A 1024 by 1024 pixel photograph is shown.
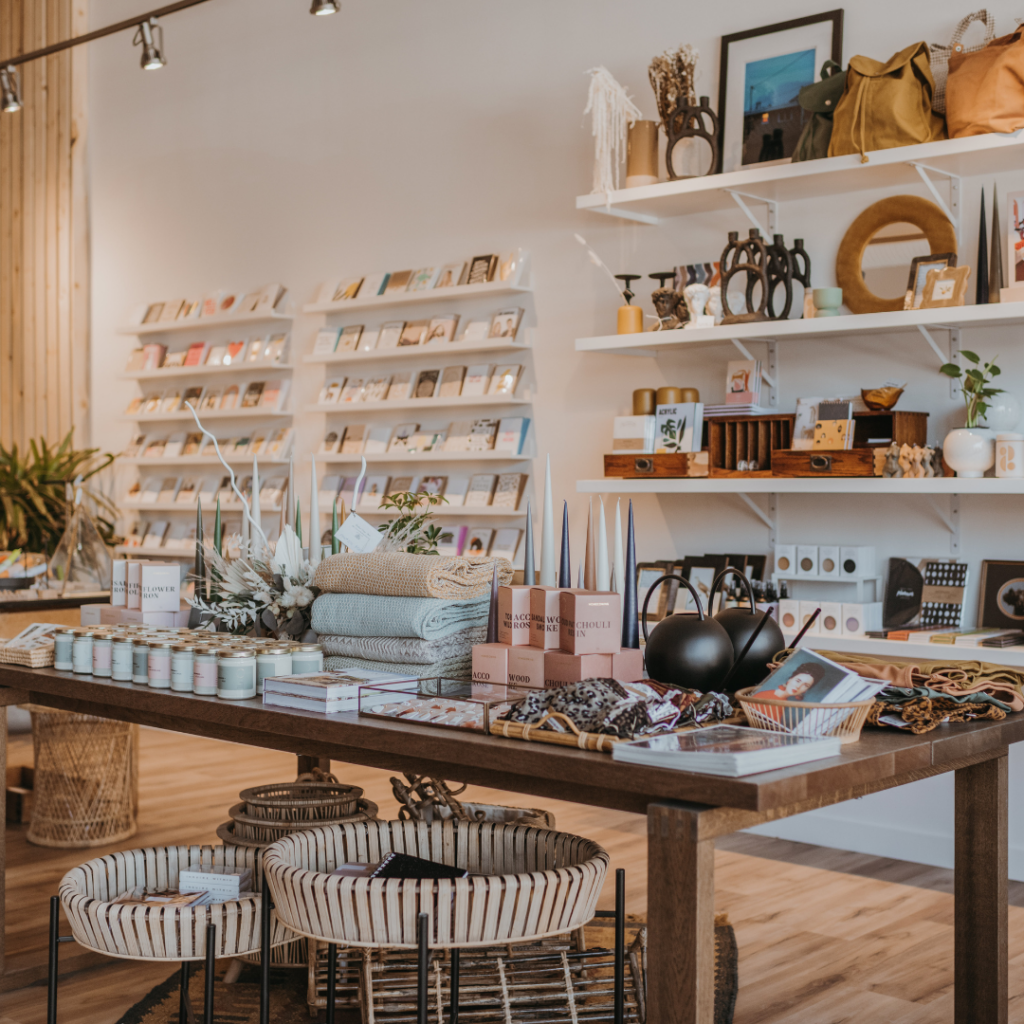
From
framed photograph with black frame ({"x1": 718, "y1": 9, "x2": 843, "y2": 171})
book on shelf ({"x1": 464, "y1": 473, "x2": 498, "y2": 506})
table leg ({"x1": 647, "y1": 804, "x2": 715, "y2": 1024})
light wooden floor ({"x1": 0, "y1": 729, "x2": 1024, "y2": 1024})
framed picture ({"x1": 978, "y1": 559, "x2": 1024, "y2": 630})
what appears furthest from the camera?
book on shelf ({"x1": 464, "y1": 473, "x2": 498, "y2": 506})

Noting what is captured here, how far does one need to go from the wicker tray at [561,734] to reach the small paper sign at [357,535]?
0.92 metres

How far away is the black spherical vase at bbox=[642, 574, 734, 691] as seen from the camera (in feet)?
6.48

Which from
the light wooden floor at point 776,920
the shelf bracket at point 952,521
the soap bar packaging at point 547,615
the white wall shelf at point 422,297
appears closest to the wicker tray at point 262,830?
the light wooden floor at point 776,920

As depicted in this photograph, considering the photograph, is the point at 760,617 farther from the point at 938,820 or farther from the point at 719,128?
the point at 719,128

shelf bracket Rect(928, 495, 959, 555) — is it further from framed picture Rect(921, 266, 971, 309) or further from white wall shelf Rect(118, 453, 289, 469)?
white wall shelf Rect(118, 453, 289, 469)

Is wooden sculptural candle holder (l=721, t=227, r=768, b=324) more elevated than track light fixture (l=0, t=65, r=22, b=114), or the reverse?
track light fixture (l=0, t=65, r=22, b=114)

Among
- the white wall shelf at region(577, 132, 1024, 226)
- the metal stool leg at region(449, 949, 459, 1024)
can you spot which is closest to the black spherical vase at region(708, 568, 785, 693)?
the metal stool leg at region(449, 949, 459, 1024)

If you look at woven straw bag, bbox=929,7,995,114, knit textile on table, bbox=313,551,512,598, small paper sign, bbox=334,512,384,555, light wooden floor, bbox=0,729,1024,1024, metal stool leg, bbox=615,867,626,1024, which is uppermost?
woven straw bag, bbox=929,7,995,114

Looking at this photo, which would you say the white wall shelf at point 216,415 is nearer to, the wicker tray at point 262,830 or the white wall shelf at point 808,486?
the white wall shelf at point 808,486

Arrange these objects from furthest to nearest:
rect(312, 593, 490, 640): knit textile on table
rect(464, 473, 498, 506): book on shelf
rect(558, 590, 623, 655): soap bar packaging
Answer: rect(464, 473, 498, 506): book on shelf → rect(312, 593, 490, 640): knit textile on table → rect(558, 590, 623, 655): soap bar packaging

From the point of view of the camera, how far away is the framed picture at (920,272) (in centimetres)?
365

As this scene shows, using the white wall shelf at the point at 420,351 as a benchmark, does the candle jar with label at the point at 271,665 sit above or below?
below

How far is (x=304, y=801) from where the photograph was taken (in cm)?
264

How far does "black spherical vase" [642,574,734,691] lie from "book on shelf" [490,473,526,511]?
112 inches
